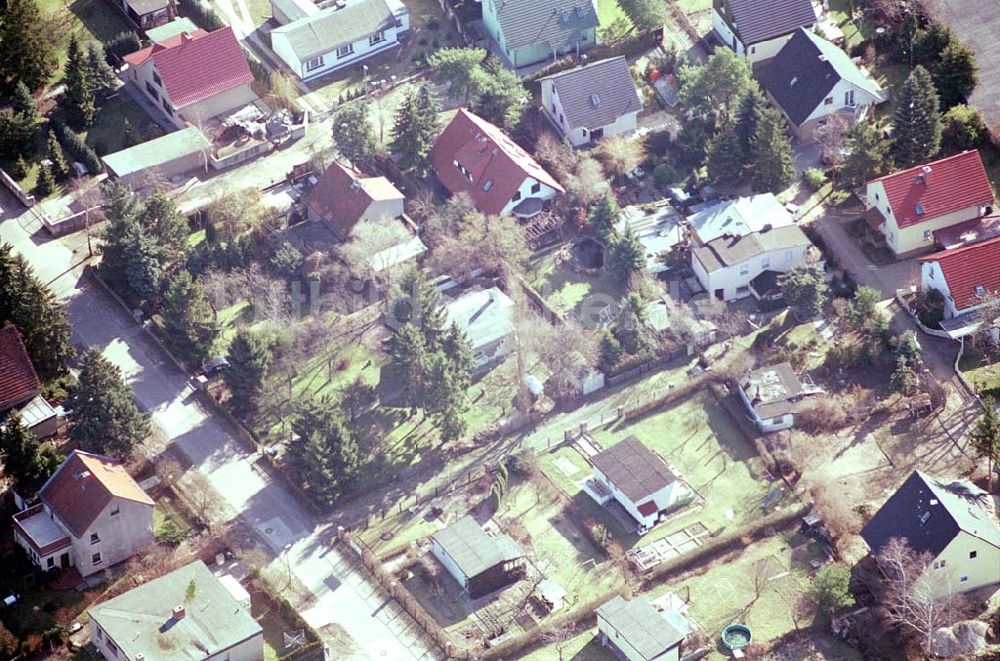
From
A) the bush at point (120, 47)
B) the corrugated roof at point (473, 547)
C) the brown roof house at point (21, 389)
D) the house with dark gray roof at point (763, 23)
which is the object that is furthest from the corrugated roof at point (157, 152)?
the house with dark gray roof at point (763, 23)

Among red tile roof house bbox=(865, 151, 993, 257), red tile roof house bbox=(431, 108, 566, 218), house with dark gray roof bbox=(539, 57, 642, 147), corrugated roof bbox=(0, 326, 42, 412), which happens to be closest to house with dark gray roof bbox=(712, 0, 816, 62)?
house with dark gray roof bbox=(539, 57, 642, 147)

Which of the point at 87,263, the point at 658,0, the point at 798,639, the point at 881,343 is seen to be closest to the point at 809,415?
the point at 881,343

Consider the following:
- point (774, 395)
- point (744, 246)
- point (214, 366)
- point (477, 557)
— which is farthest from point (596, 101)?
point (477, 557)

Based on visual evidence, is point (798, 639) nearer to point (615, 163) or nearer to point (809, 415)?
point (809, 415)

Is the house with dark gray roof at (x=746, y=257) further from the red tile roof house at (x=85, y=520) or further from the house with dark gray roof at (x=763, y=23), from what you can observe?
the red tile roof house at (x=85, y=520)

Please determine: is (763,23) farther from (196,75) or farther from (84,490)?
(84,490)

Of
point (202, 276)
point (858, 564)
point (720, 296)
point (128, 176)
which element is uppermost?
point (128, 176)
